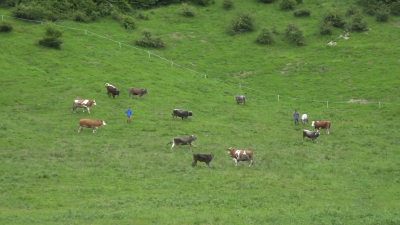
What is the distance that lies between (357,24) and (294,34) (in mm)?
9613

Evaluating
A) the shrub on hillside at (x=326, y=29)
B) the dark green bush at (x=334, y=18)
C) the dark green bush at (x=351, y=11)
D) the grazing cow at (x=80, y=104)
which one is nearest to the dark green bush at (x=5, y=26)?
the grazing cow at (x=80, y=104)

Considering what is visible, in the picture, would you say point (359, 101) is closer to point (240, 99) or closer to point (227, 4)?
point (240, 99)

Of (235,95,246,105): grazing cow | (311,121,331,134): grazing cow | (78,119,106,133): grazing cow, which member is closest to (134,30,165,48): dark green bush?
(235,95,246,105): grazing cow

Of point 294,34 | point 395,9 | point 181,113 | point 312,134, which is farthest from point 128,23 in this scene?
point 312,134

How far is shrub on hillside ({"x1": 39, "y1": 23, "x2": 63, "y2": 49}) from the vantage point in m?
65.7

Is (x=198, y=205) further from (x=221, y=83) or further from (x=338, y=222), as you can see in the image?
(x=221, y=83)

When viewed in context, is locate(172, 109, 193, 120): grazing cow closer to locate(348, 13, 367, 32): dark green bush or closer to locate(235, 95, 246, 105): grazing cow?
locate(235, 95, 246, 105): grazing cow

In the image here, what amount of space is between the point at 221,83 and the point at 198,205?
125ft

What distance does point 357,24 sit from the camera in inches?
3132

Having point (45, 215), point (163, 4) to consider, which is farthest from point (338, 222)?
point (163, 4)

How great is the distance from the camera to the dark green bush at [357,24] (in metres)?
79.8

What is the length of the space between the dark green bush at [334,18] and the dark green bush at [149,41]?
997 inches

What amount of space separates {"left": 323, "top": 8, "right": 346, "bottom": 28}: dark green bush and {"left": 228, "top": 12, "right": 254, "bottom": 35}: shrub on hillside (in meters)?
11.1

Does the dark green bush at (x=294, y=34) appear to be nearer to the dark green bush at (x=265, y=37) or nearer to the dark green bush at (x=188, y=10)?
the dark green bush at (x=265, y=37)
